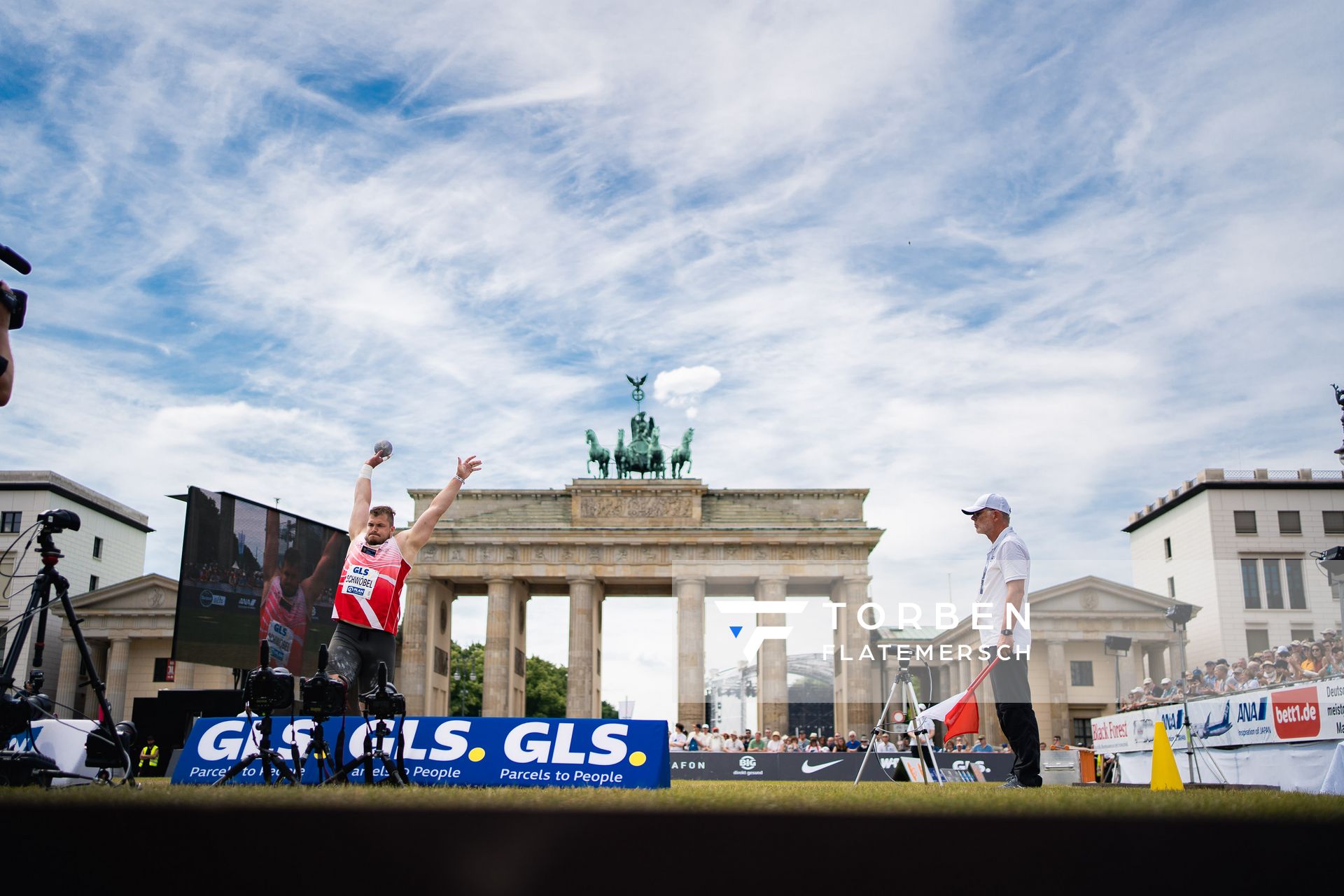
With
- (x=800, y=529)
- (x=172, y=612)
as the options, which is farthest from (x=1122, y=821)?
(x=172, y=612)

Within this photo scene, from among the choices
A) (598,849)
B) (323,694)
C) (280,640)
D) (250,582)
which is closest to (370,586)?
(323,694)

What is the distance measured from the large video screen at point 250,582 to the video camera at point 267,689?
20.0 m

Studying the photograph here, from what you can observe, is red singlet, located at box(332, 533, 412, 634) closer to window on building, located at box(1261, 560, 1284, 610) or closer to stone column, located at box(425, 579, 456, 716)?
stone column, located at box(425, 579, 456, 716)

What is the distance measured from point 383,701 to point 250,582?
23.0m

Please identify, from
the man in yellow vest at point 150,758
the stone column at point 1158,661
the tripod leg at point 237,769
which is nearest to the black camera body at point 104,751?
the tripod leg at point 237,769

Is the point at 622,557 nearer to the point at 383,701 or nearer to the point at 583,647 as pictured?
the point at 583,647

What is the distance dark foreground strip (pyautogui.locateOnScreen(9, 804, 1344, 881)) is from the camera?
6.55 ft

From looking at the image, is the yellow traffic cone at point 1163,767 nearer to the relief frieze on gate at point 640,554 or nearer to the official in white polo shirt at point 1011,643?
the official in white polo shirt at point 1011,643

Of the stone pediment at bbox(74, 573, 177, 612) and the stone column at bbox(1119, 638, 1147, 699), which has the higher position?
the stone pediment at bbox(74, 573, 177, 612)

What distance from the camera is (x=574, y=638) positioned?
65188 millimetres

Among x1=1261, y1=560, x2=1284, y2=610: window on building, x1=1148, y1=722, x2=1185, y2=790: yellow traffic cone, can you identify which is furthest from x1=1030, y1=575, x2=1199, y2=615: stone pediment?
x1=1148, y1=722, x2=1185, y2=790: yellow traffic cone

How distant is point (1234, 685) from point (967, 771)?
8437mm

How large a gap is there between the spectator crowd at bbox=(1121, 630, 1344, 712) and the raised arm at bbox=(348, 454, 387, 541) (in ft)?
43.1

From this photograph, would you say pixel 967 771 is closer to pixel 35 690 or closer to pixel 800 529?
pixel 35 690
